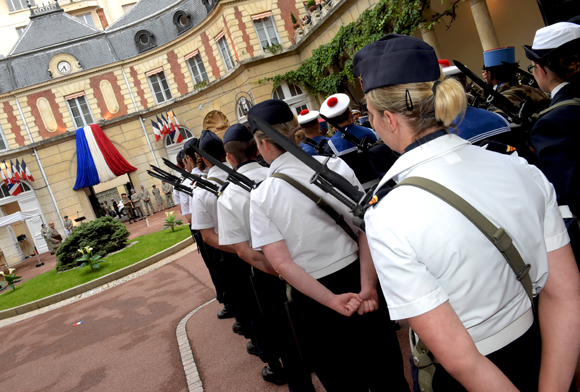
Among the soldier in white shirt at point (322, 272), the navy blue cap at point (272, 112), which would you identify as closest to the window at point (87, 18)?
the navy blue cap at point (272, 112)

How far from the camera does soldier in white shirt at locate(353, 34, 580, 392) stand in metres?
1.07

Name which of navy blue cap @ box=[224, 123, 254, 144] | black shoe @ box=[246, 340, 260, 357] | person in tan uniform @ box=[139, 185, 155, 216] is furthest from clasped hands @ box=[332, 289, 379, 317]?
person in tan uniform @ box=[139, 185, 155, 216]

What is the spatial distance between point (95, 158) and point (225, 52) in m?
10.1

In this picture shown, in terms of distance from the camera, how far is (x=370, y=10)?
1229 centimetres

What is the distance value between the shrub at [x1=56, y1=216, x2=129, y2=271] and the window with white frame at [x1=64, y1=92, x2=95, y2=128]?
1462cm

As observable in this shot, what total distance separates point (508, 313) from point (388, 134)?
2.17 ft

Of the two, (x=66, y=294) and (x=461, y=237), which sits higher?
(x=461, y=237)

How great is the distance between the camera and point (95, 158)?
77.7 feet

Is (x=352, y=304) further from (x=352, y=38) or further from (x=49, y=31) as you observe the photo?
(x=49, y=31)

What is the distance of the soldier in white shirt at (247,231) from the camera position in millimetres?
2855

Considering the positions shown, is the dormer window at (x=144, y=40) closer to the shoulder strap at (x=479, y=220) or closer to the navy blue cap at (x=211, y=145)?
the navy blue cap at (x=211, y=145)

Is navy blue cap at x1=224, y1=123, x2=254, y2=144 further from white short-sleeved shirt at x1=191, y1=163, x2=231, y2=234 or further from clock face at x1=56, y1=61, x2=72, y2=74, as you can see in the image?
clock face at x1=56, y1=61, x2=72, y2=74

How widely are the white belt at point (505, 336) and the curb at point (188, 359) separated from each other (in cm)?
321

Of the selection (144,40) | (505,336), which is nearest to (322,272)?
(505,336)
